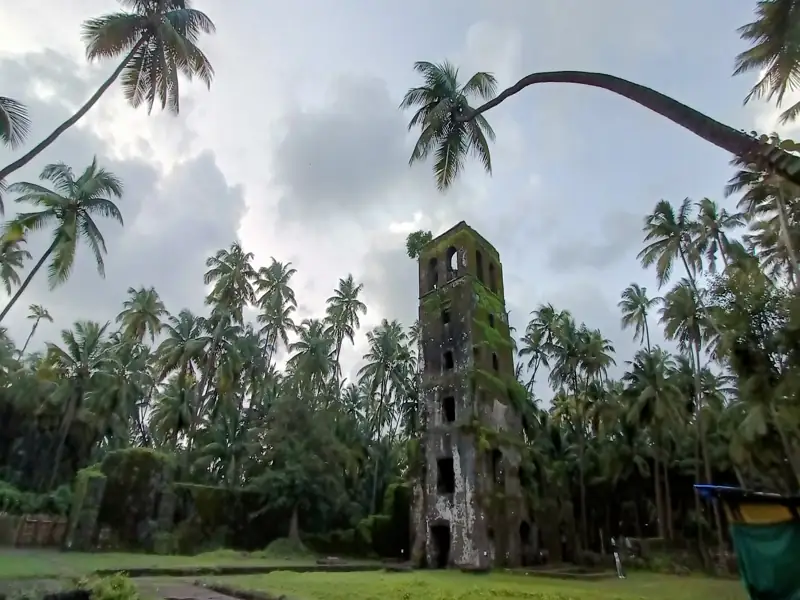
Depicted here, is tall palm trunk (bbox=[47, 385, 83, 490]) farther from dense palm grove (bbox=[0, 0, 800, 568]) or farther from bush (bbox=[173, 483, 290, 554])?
bush (bbox=[173, 483, 290, 554])

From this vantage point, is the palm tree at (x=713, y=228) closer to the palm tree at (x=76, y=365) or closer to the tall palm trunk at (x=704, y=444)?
the tall palm trunk at (x=704, y=444)

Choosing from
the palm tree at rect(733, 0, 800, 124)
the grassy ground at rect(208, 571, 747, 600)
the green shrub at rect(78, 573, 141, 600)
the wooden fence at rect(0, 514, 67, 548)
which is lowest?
the grassy ground at rect(208, 571, 747, 600)

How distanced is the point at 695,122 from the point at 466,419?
18.7 metres

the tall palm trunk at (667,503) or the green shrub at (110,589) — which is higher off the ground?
the tall palm trunk at (667,503)

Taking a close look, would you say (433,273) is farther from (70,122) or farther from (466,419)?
(70,122)

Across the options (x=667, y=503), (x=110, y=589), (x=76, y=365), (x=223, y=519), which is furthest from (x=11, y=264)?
(x=667, y=503)

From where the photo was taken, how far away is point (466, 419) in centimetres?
2341

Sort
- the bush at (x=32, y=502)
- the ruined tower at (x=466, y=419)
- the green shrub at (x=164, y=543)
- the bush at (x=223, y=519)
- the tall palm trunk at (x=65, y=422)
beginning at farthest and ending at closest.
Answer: the tall palm trunk at (x=65, y=422) < the bush at (x=32, y=502) < the bush at (x=223, y=519) < the ruined tower at (x=466, y=419) < the green shrub at (x=164, y=543)

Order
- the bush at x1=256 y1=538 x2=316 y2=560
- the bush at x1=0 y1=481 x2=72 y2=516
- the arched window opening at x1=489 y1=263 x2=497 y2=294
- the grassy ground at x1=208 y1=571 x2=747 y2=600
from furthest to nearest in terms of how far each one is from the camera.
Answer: the arched window opening at x1=489 y1=263 x2=497 y2=294 < the bush at x1=0 y1=481 x2=72 y2=516 < the bush at x1=256 y1=538 x2=316 y2=560 < the grassy ground at x1=208 y1=571 x2=747 y2=600

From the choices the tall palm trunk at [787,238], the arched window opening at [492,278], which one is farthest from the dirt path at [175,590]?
the arched window opening at [492,278]

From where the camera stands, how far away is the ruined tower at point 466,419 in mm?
21984

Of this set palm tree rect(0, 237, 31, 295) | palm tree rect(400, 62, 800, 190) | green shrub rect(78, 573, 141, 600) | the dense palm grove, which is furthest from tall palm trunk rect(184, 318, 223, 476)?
green shrub rect(78, 573, 141, 600)

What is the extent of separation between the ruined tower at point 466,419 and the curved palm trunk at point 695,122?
57.5ft

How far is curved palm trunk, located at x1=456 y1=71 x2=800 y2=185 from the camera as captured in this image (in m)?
5.16
